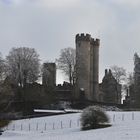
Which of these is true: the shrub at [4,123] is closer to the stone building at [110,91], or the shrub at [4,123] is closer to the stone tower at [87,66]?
the stone tower at [87,66]

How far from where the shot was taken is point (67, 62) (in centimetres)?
11381

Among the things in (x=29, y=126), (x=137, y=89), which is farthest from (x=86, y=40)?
(x=29, y=126)

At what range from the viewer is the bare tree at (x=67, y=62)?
113062mm

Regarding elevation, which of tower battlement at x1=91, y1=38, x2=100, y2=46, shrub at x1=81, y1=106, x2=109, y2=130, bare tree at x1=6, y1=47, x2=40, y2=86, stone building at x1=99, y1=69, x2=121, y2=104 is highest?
tower battlement at x1=91, y1=38, x2=100, y2=46

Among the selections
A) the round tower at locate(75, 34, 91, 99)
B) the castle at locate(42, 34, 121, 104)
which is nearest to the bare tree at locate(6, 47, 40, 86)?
the castle at locate(42, 34, 121, 104)

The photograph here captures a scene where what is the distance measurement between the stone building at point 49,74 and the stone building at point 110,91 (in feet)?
51.0

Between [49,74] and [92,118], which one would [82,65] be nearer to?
[49,74]

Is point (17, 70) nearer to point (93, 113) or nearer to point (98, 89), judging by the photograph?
point (98, 89)

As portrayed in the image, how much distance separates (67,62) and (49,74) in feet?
16.3

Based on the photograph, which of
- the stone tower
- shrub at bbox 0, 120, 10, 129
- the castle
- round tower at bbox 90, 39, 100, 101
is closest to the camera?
shrub at bbox 0, 120, 10, 129

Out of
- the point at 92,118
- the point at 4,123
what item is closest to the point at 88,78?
the point at 4,123

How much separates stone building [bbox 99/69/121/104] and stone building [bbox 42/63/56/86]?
51.0 feet

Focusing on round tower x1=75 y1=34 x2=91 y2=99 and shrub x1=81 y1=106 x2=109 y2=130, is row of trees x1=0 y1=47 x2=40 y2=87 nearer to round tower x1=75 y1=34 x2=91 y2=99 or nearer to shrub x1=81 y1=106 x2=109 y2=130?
round tower x1=75 y1=34 x2=91 y2=99

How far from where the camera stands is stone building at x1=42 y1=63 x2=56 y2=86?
4380 inches
